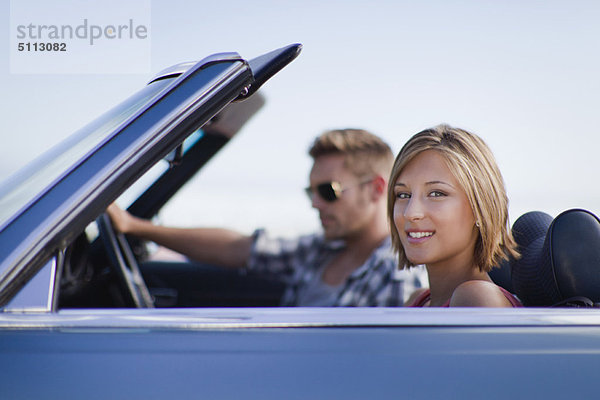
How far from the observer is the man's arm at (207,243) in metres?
2.94

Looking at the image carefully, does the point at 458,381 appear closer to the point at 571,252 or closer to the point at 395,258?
the point at 571,252

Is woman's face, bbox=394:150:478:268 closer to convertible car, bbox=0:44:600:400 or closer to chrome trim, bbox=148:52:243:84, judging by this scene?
convertible car, bbox=0:44:600:400

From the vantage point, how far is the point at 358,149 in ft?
9.63

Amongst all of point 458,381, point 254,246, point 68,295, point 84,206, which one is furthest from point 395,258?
point 84,206

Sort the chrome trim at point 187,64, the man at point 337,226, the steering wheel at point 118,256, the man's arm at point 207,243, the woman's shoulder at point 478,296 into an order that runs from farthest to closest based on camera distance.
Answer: the man's arm at point 207,243 → the man at point 337,226 → the steering wheel at point 118,256 → the woman's shoulder at point 478,296 → the chrome trim at point 187,64

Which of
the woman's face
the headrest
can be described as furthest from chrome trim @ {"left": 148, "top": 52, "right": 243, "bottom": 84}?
the headrest

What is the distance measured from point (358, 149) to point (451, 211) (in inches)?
51.1

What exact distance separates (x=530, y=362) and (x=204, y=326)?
577 millimetres

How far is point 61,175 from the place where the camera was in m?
1.16

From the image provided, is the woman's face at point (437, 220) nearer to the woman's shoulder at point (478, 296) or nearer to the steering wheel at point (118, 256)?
the woman's shoulder at point (478, 296)

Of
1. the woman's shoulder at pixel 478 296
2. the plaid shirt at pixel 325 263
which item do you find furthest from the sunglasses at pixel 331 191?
the woman's shoulder at pixel 478 296

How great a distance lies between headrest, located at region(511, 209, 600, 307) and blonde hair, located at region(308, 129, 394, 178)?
1.27m

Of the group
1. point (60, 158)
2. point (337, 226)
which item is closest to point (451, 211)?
point (60, 158)

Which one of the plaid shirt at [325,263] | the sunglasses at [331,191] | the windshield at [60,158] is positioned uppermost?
the windshield at [60,158]
